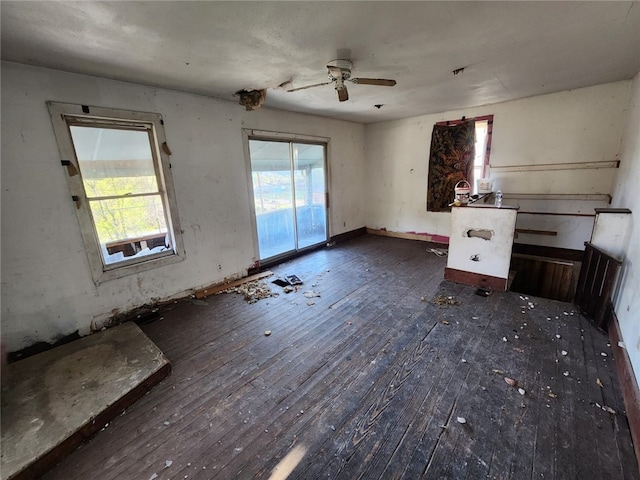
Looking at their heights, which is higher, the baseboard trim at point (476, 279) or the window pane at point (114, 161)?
the window pane at point (114, 161)

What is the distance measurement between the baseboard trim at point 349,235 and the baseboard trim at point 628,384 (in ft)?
13.2

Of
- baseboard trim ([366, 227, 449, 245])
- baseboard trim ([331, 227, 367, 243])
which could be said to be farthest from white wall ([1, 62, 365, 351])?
baseboard trim ([366, 227, 449, 245])

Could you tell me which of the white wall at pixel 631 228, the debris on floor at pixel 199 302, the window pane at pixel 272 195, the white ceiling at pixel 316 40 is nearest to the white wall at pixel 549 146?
the white wall at pixel 631 228

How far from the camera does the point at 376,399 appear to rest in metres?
1.80

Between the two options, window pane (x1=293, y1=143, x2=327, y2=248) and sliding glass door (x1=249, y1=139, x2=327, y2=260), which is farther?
window pane (x1=293, y1=143, x2=327, y2=248)

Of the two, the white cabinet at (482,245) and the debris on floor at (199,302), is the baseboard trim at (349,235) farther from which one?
the debris on floor at (199,302)

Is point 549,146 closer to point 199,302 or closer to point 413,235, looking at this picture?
point 413,235

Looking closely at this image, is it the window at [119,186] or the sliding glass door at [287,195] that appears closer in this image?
the window at [119,186]

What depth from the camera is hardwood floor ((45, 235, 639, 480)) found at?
143cm

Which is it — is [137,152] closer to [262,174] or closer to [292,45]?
[262,174]

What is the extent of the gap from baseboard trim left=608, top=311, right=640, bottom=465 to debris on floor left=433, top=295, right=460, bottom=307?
3.92ft

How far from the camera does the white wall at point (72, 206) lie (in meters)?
2.16

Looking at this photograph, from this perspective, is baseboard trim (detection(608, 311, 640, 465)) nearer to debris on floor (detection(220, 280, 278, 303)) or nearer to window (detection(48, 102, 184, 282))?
debris on floor (detection(220, 280, 278, 303))

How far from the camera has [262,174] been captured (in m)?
4.02
